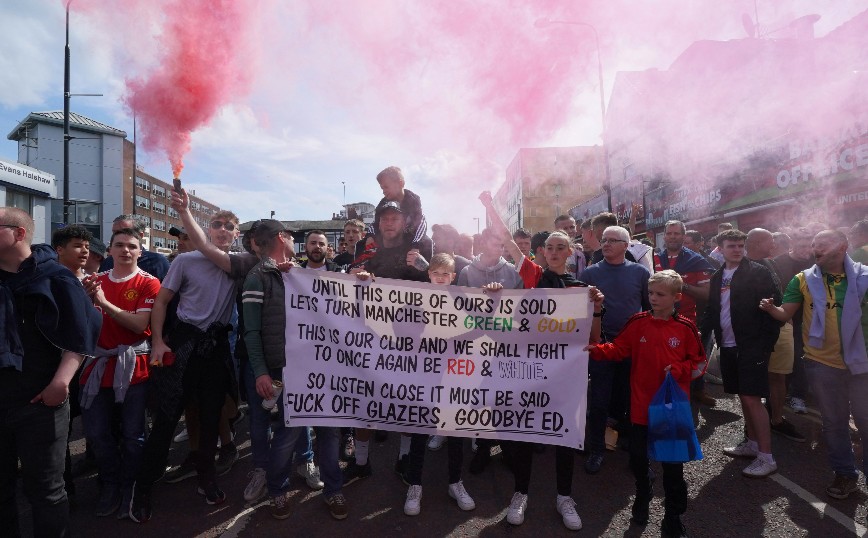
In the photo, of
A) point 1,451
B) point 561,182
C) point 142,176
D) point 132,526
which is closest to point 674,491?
point 132,526

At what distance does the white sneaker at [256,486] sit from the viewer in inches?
149

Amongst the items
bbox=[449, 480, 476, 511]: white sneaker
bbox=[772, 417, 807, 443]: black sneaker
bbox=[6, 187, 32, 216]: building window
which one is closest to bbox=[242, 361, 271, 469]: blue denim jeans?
bbox=[449, 480, 476, 511]: white sneaker

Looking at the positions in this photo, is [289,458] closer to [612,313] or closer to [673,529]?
[673,529]

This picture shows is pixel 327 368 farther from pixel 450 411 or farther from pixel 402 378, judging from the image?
pixel 450 411

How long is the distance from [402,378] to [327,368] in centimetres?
60

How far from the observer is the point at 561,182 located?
3747cm

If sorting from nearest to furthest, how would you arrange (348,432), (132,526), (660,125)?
(132,526) < (348,432) < (660,125)

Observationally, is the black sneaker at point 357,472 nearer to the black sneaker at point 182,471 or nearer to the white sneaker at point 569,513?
the black sneaker at point 182,471

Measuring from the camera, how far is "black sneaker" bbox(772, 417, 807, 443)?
4852 millimetres

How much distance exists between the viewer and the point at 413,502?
11.6 ft

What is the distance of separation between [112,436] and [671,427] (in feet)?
14.0

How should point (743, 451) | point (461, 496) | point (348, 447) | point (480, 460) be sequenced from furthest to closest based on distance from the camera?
point (348, 447) → point (743, 451) → point (480, 460) → point (461, 496)

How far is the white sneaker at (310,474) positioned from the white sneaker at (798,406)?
19.0ft

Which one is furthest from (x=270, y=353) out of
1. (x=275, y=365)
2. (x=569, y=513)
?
(x=569, y=513)
